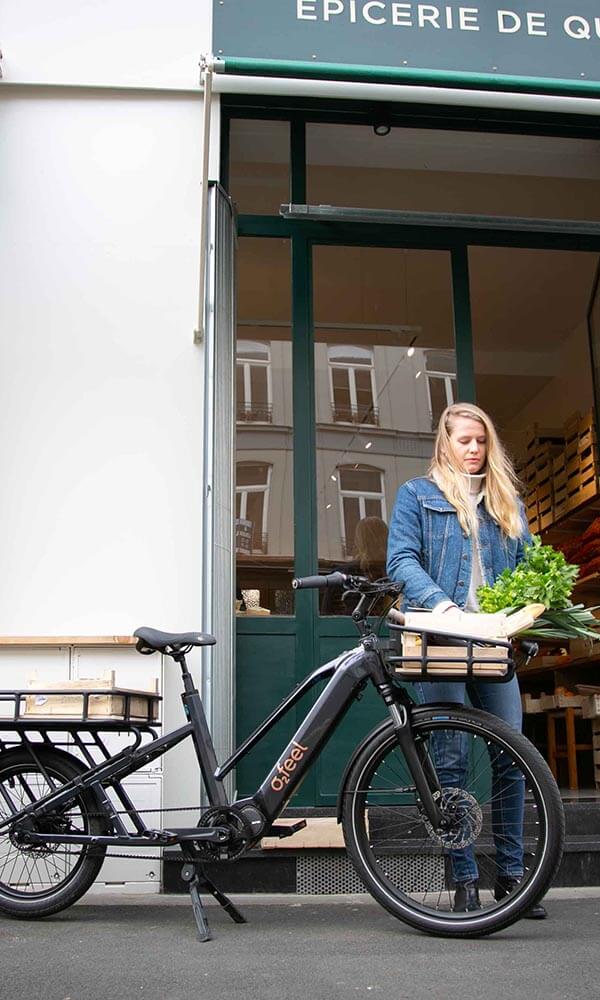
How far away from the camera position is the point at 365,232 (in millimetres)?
5715

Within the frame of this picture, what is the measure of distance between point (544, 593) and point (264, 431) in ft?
7.72

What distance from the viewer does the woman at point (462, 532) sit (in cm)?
388

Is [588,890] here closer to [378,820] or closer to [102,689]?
[378,820]

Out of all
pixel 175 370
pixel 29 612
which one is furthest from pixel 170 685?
pixel 175 370

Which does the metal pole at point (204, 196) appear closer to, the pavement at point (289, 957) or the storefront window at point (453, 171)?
the storefront window at point (453, 171)

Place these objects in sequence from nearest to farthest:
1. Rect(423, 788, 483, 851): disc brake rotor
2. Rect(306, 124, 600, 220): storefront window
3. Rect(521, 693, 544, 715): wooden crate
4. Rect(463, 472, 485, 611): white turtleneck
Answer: Rect(423, 788, 483, 851): disc brake rotor → Rect(463, 472, 485, 611): white turtleneck → Rect(306, 124, 600, 220): storefront window → Rect(521, 693, 544, 715): wooden crate

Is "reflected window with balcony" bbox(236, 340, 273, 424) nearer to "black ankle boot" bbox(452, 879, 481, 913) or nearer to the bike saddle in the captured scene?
the bike saddle

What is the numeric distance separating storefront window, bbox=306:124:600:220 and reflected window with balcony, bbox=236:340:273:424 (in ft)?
2.95

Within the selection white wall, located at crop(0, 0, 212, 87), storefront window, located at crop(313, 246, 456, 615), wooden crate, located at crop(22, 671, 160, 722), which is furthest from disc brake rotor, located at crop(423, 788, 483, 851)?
white wall, located at crop(0, 0, 212, 87)

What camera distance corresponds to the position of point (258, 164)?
5941 mm

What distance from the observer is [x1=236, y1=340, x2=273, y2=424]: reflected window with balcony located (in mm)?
5664

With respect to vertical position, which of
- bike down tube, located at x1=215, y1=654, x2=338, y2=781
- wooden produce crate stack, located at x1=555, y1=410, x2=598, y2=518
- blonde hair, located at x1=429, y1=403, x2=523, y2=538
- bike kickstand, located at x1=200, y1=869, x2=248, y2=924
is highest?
wooden produce crate stack, located at x1=555, y1=410, x2=598, y2=518

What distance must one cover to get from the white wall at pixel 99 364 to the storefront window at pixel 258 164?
0.55m

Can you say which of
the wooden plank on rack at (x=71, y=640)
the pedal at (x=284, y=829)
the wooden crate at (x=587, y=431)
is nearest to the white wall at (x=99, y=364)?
the wooden plank on rack at (x=71, y=640)
